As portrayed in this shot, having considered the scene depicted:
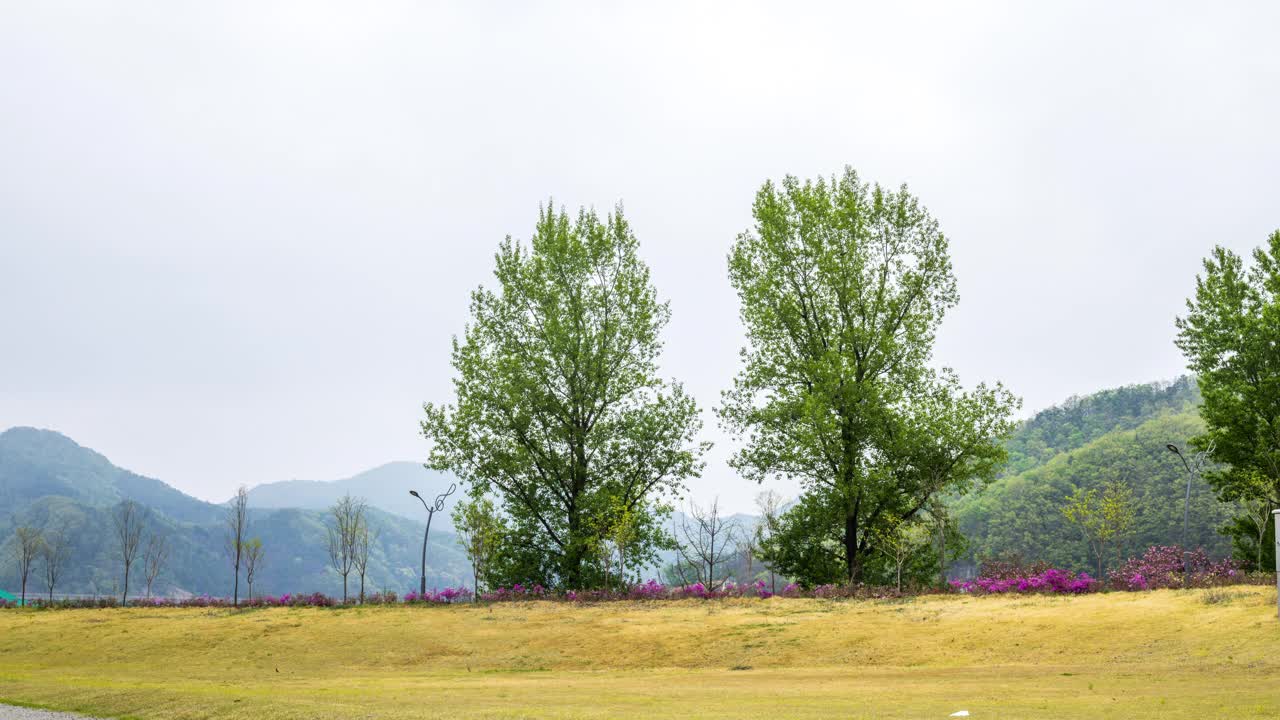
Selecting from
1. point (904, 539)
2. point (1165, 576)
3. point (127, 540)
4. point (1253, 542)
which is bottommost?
point (1165, 576)

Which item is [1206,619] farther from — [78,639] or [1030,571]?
[78,639]

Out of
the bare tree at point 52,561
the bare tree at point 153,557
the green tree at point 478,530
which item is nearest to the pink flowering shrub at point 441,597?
the green tree at point 478,530

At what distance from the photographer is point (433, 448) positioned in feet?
139

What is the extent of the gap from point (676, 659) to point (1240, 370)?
32725 mm

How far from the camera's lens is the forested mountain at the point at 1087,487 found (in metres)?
90.3

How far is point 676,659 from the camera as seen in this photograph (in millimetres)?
23234

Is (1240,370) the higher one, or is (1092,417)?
(1092,417)

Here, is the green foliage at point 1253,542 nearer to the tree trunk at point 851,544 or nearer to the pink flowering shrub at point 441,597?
the tree trunk at point 851,544

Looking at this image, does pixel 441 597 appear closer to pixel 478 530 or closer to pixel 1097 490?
pixel 478 530

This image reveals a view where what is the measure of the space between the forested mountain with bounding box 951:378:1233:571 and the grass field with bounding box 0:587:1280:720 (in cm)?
4916

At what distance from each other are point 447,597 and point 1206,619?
25.4 metres

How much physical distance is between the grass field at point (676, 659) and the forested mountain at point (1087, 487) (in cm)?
4916

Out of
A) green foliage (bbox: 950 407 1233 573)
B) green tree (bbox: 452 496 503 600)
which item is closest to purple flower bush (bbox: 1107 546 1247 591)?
green tree (bbox: 452 496 503 600)

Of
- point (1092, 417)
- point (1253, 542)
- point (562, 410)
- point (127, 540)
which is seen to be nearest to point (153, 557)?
point (127, 540)
